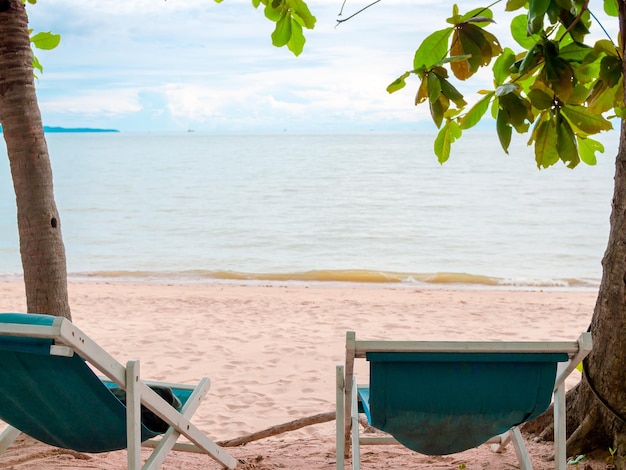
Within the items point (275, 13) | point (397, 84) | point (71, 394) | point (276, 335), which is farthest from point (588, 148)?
→ point (276, 335)

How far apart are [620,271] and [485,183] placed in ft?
109

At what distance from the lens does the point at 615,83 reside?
2539 mm

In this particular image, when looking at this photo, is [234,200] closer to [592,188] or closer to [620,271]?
[592,188]

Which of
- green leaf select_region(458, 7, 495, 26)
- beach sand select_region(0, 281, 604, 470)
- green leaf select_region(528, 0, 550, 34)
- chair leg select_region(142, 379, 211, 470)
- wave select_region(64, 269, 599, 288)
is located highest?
green leaf select_region(458, 7, 495, 26)

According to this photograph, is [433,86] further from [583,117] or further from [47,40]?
[47,40]

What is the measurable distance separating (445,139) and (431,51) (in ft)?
1.66

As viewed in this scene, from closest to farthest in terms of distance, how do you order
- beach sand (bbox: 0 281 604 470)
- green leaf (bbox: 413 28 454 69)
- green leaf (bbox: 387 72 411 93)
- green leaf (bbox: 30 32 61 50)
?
green leaf (bbox: 387 72 411 93), green leaf (bbox: 413 28 454 69), beach sand (bbox: 0 281 604 470), green leaf (bbox: 30 32 61 50)

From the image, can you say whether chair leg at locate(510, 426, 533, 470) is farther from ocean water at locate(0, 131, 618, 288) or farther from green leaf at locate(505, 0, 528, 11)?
ocean water at locate(0, 131, 618, 288)

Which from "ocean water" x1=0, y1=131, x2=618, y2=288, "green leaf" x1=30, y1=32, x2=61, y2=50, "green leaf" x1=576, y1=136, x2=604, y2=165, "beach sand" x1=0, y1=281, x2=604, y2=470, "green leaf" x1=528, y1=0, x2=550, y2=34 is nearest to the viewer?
"green leaf" x1=528, y1=0, x2=550, y2=34

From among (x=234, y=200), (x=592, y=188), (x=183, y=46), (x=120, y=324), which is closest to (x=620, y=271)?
(x=120, y=324)

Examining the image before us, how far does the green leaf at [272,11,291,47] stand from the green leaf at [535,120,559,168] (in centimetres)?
119

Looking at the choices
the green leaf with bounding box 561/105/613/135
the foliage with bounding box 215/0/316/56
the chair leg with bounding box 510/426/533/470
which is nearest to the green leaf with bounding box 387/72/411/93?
the green leaf with bounding box 561/105/613/135

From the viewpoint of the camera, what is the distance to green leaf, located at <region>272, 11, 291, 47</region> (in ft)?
10.3

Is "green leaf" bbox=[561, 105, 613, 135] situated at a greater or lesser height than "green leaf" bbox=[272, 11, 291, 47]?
lesser
